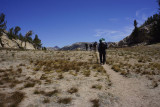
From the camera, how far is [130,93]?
19.1 feet

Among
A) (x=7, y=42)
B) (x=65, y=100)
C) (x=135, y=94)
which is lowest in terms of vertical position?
(x=135, y=94)

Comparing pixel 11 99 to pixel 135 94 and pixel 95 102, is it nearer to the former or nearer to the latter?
pixel 95 102

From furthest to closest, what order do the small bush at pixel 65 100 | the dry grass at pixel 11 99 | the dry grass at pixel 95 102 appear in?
the small bush at pixel 65 100 < the dry grass at pixel 95 102 < the dry grass at pixel 11 99

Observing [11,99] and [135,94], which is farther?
[135,94]

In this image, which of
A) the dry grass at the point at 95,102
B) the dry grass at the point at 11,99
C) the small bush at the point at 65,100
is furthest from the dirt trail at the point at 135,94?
the dry grass at the point at 11,99

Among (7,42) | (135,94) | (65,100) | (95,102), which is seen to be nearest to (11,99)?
(65,100)

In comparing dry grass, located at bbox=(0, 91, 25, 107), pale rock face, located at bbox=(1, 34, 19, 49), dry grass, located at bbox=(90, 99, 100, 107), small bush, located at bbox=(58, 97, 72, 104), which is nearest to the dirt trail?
dry grass, located at bbox=(90, 99, 100, 107)

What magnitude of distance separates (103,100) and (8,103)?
3839 mm

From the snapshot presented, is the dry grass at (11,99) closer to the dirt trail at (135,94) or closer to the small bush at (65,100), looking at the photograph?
the small bush at (65,100)

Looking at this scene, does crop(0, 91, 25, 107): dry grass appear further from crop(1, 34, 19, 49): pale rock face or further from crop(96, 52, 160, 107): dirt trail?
crop(1, 34, 19, 49): pale rock face

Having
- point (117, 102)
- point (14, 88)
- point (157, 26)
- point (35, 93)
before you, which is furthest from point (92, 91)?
point (157, 26)

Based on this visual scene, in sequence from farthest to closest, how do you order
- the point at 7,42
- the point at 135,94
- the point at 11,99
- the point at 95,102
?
the point at 7,42
the point at 135,94
the point at 95,102
the point at 11,99

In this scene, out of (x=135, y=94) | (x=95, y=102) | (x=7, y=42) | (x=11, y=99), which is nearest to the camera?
(x=11, y=99)

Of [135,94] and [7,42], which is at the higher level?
[7,42]
